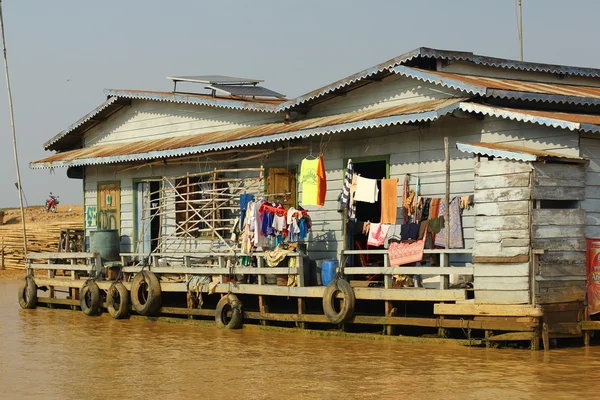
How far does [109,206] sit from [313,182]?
25.4 ft

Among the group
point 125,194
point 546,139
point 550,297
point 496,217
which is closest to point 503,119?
point 546,139

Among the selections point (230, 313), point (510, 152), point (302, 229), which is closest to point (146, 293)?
point (230, 313)

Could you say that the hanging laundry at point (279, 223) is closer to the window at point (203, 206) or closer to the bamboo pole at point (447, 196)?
the window at point (203, 206)

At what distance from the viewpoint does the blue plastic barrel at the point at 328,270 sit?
630 inches

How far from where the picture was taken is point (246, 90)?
20484 millimetres

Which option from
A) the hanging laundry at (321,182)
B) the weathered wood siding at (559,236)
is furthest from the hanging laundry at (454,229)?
the hanging laundry at (321,182)

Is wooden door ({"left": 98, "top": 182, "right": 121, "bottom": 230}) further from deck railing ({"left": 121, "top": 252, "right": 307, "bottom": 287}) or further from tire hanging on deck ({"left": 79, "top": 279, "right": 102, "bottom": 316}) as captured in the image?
tire hanging on deck ({"left": 79, "top": 279, "right": 102, "bottom": 316})

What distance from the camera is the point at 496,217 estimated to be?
13.5 meters

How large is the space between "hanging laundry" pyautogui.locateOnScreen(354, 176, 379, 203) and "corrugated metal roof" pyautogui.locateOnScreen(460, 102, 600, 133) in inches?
89.0

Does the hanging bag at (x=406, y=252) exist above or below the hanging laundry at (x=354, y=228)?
below

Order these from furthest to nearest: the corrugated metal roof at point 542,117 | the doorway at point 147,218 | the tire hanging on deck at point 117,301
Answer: the doorway at point 147,218
the tire hanging on deck at point 117,301
the corrugated metal roof at point 542,117

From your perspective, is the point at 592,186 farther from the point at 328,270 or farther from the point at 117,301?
the point at 117,301

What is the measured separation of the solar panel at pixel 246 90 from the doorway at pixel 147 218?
270cm

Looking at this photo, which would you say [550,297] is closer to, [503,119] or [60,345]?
[503,119]
